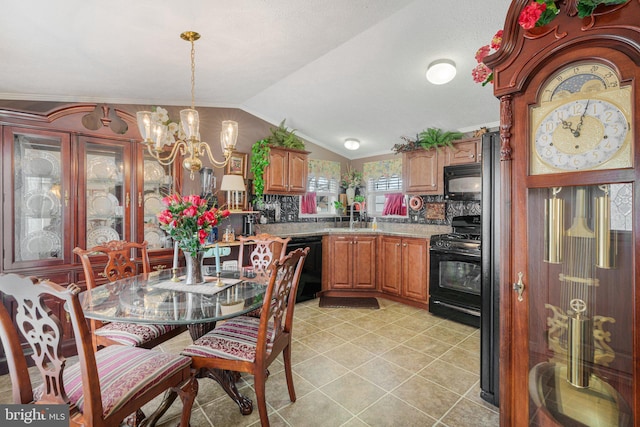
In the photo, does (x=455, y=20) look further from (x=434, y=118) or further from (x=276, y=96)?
(x=276, y=96)

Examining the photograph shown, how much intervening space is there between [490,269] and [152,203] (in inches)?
121

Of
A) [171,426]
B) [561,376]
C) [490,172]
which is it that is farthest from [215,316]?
[490,172]

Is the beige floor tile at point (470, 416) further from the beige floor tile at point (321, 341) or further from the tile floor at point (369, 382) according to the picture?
the beige floor tile at point (321, 341)

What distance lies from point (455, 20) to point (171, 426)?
11.0 feet

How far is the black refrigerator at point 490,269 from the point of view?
6.58 ft

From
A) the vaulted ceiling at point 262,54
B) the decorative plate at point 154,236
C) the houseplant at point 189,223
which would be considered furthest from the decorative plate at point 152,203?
the houseplant at point 189,223

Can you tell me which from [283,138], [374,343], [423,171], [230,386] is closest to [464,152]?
[423,171]

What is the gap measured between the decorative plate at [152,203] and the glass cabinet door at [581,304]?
316 cm

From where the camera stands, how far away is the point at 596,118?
3.84 ft

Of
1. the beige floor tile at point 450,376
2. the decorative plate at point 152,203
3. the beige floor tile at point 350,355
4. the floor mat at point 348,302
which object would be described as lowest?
the beige floor tile at point 450,376

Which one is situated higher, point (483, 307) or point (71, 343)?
point (483, 307)

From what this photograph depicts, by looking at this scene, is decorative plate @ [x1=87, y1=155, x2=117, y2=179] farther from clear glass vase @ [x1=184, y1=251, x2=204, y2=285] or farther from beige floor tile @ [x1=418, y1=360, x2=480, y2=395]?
beige floor tile @ [x1=418, y1=360, x2=480, y2=395]

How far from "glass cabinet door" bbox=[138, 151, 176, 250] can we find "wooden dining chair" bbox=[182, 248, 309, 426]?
1.61 m

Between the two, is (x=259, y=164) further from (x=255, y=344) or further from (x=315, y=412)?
(x=315, y=412)
